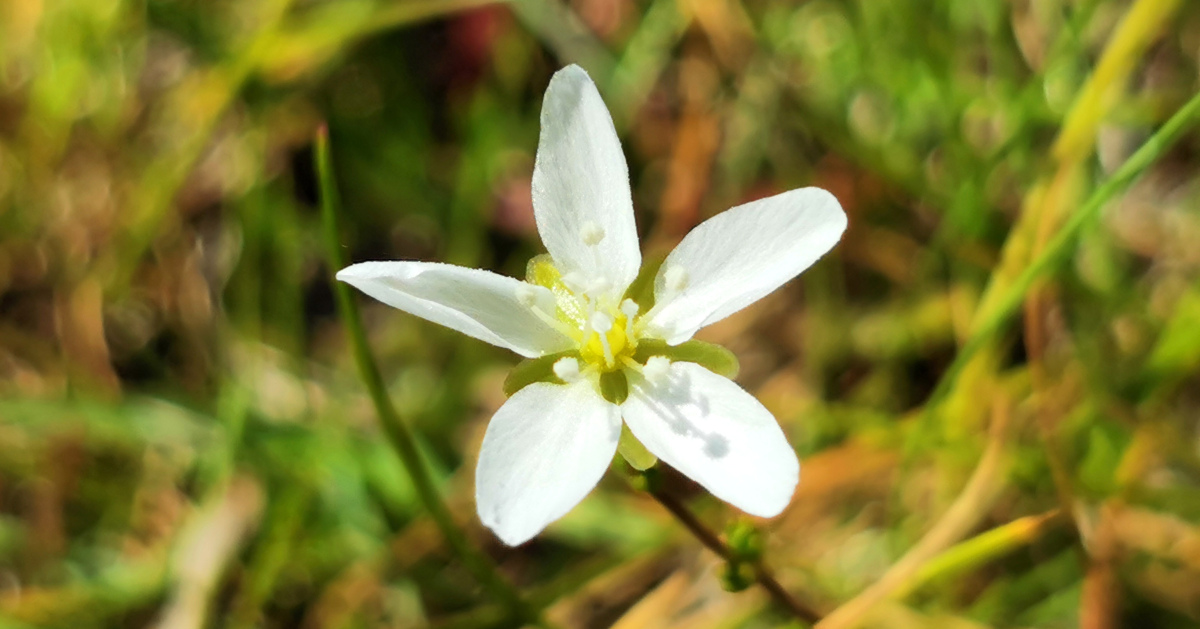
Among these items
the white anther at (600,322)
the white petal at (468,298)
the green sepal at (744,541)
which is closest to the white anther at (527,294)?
the white petal at (468,298)

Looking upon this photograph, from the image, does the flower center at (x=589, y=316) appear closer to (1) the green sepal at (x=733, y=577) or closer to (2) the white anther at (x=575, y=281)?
(2) the white anther at (x=575, y=281)

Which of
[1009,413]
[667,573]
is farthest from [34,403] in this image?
[1009,413]

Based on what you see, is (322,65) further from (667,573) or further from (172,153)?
(667,573)

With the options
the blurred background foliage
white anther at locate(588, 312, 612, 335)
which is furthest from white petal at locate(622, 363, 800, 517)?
the blurred background foliage

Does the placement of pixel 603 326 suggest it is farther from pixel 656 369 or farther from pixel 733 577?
pixel 733 577

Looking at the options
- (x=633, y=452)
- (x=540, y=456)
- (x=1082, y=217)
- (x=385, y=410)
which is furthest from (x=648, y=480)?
(x=1082, y=217)

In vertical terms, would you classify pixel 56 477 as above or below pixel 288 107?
below

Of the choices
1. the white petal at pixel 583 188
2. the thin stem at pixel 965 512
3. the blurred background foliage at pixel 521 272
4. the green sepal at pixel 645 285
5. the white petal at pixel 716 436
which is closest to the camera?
the white petal at pixel 716 436
